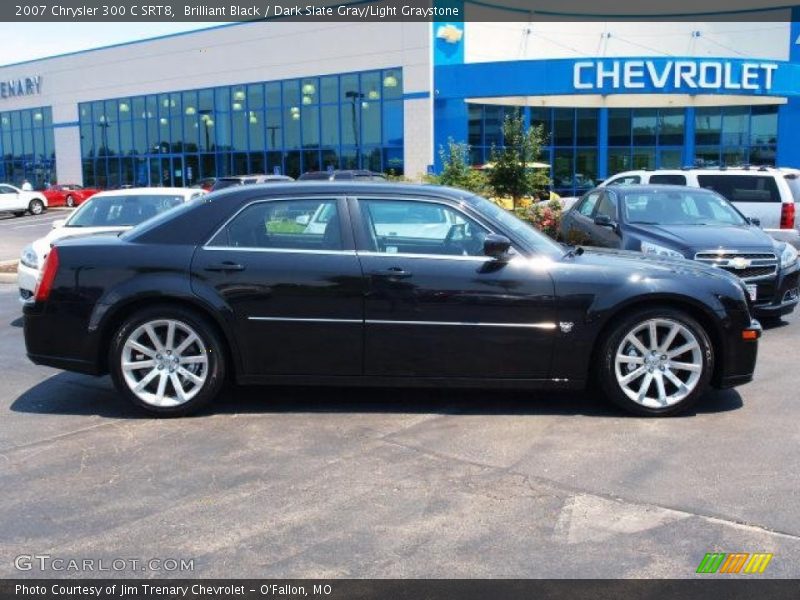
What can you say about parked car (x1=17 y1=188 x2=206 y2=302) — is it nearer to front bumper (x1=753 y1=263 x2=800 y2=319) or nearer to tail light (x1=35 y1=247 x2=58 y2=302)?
tail light (x1=35 y1=247 x2=58 y2=302)

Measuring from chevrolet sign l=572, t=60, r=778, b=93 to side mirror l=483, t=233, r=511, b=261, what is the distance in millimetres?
26717

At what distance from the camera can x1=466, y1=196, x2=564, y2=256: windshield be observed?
564 centimetres

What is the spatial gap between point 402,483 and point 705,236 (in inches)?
223

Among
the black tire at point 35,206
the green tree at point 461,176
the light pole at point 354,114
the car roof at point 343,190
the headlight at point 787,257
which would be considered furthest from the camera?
the black tire at point 35,206

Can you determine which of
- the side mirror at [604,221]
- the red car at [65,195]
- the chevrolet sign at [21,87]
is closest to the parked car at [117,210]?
the side mirror at [604,221]

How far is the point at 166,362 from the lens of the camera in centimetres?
561

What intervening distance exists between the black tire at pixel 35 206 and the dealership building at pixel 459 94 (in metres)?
7.18

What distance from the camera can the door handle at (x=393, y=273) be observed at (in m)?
5.44

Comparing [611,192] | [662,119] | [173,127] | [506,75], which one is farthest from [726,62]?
[173,127]

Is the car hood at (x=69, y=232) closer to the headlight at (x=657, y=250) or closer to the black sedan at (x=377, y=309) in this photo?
the black sedan at (x=377, y=309)

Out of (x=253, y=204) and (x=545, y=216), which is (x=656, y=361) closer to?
(x=253, y=204)

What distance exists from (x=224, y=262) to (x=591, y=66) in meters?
27.4

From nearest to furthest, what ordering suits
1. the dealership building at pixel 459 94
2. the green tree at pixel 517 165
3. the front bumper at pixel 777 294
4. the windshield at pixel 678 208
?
the front bumper at pixel 777 294 < the windshield at pixel 678 208 < the green tree at pixel 517 165 < the dealership building at pixel 459 94
